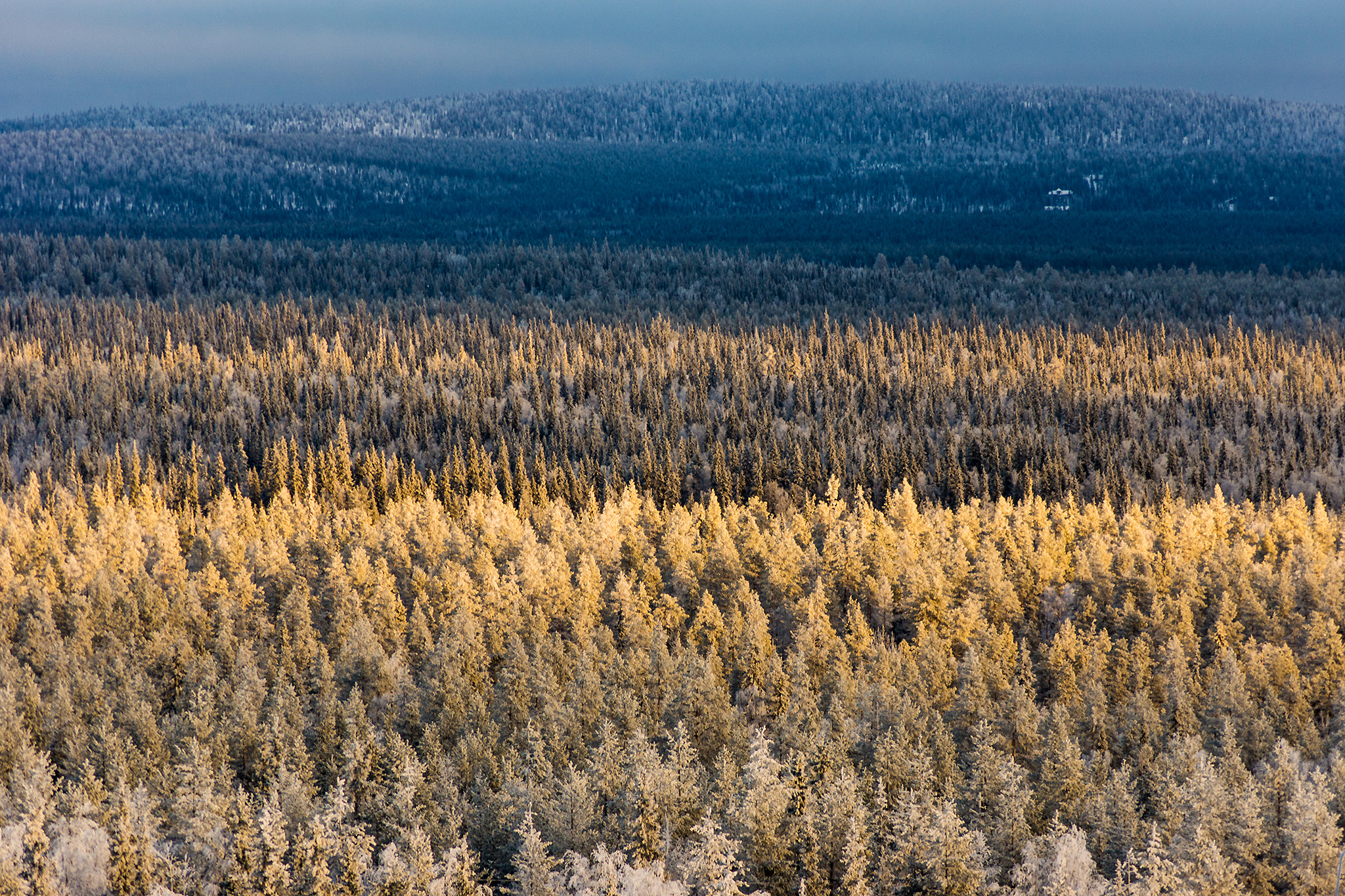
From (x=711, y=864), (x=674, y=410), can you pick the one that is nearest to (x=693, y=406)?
(x=674, y=410)

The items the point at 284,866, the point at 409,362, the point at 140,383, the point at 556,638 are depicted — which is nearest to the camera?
the point at 284,866

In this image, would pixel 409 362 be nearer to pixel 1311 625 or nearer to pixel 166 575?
pixel 166 575

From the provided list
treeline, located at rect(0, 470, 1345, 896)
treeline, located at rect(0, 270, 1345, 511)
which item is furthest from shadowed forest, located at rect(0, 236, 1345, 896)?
treeline, located at rect(0, 270, 1345, 511)

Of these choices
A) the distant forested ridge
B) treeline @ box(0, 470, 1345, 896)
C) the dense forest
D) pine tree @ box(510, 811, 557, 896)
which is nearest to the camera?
pine tree @ box(510, 811, 557, 896)

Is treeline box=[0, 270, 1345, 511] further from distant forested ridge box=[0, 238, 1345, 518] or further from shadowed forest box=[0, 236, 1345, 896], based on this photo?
shadowed forest box=[0, 236, 1345, 896]

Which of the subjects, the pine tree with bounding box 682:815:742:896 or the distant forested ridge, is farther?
the distant forested ridge

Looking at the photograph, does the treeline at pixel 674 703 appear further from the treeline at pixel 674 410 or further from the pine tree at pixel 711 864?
the treeline at pixel 674 410

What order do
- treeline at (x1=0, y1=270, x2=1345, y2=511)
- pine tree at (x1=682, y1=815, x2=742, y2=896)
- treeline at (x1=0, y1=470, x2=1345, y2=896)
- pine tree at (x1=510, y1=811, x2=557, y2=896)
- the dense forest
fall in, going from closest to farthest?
pine tree at (x1=682, y1=815, x2=742, y2=896)
pine tree at (x1=510, y1=811, x2=557, y2=896)
treeline at (x1=0, y1=470, x2=1345, y2=896)
the dense forest
treeline at (x1=0, y1=270, x2=1345, y2=511)

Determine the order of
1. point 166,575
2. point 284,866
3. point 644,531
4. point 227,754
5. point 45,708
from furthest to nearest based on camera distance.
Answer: point 644,531, point 166,575, point 45,708, point 227,754, point 284,866

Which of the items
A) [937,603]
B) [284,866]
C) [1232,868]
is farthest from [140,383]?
[1232,868]
